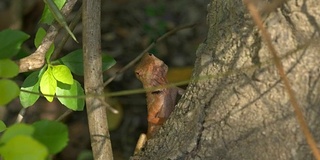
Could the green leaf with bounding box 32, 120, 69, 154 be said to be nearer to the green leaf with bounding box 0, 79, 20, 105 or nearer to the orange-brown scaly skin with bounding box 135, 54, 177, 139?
the green leaf with bounding box 0, 79, 20, 105

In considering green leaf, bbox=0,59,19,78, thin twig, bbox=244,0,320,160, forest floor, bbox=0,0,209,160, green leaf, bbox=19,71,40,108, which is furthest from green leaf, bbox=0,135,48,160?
forest floor, bbox=0,0,209,160

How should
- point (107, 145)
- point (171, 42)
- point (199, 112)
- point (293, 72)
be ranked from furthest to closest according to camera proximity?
1. point (171, 42)
2. point (107, 145)
3. point (199, 112)
4. point (293, 72)

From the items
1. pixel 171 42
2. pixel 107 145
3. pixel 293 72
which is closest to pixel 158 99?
pixel 107 145

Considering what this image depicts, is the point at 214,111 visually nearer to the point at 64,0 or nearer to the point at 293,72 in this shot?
the point at 293,72

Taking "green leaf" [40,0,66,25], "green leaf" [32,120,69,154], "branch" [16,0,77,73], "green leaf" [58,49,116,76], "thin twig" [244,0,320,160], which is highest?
"green leaf" [40,0,66,25]

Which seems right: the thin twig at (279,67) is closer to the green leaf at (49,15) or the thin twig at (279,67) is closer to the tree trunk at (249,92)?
the tree trunk at (249,92)

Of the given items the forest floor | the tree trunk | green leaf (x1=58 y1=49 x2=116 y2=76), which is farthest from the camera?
the forest floor

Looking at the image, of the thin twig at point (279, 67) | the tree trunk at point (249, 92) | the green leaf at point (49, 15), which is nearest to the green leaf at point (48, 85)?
the green leaf at point (49, 15)

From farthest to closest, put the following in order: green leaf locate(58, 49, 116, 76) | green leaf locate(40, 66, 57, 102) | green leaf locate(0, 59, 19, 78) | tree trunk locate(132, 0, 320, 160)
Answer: green leaf locate(58, 49, 116, 76)
green leaf locate(40, 66, 57, 102)
tree trunk locate(132, 0, 320, 160)
green leaf locate(0, 59, 19, 78)
